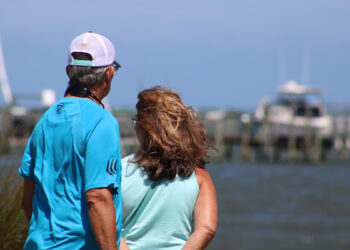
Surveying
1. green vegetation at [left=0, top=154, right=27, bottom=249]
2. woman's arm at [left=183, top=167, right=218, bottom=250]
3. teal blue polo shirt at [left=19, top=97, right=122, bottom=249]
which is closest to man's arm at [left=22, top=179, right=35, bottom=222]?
teal blue polo shirt at [left=19, top=97, right=122, bottom=249]

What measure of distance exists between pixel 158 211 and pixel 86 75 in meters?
0.66

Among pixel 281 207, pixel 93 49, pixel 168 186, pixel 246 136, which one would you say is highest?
pixel 93 49

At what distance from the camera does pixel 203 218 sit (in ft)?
9.45

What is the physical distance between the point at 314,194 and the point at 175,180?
24913mm

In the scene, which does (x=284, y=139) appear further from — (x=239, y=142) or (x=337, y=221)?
(x=337, y=221)

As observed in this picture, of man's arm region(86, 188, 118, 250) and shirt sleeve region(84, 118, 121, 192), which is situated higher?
shirt sleeve region(84, 118, 121, 192)

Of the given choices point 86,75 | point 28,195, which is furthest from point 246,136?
point 86,75

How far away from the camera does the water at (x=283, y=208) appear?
615 inches

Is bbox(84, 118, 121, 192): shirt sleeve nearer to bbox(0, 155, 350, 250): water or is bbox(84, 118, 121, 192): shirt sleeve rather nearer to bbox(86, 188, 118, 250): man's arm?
bbox(86, 188, 118, 250): man's arm

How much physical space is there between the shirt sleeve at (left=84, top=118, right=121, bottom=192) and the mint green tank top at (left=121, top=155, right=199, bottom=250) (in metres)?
0.36

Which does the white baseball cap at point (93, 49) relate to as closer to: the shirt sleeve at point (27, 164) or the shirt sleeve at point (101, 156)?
the shirt sleeve at point (101, 156)

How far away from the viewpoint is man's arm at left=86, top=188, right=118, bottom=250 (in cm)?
254

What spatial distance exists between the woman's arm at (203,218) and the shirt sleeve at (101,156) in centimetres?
49

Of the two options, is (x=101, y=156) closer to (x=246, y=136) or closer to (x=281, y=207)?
(x=281, y=207)
